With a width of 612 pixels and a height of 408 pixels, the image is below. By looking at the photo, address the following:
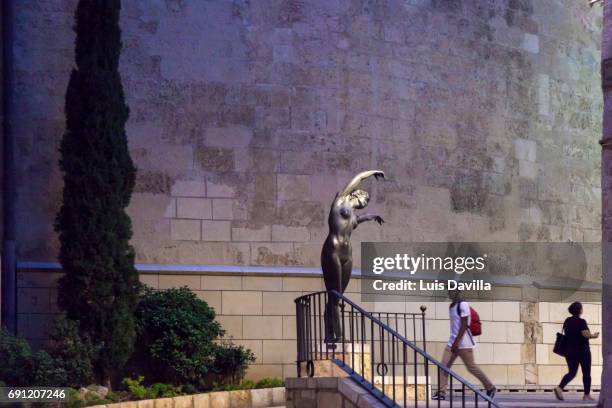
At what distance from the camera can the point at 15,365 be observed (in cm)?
1340

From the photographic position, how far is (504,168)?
19.1m

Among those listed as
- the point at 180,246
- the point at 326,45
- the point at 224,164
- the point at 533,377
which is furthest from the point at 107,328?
the point at 533,377

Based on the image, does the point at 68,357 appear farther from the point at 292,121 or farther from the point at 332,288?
the point at 292,121

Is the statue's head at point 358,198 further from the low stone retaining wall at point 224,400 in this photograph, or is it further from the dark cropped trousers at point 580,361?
the dark cropped trousers at point 580,361

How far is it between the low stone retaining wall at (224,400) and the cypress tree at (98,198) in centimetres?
106

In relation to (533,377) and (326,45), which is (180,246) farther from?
(533,377)

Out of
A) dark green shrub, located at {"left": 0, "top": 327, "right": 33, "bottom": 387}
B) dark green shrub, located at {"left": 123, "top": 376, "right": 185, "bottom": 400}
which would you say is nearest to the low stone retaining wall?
dark green shrub, located at {"left": 123, "top": 376, "right": 185, "bottom": 400}

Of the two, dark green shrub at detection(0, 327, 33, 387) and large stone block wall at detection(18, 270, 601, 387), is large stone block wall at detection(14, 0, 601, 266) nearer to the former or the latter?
large stone block wall at detection(18, 270, 601, 387)

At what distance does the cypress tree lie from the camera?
14484mm

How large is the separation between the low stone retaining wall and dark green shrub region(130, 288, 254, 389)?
544 mm

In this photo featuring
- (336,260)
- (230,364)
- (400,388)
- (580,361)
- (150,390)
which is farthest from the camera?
(230,364)

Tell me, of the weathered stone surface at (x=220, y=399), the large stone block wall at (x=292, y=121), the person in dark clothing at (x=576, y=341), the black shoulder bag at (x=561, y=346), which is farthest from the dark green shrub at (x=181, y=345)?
the person in dark clothing at (x=576, y=341)

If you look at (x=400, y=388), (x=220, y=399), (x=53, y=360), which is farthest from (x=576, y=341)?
(x=53, y=360)

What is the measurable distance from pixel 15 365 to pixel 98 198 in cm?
257
